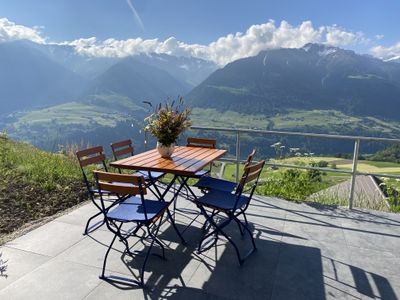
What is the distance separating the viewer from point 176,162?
3.13m

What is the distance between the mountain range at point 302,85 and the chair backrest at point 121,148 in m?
97.5

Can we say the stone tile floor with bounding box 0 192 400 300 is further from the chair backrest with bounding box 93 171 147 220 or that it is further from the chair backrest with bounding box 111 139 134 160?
the chair backrest with bounding box 111 139 134 160

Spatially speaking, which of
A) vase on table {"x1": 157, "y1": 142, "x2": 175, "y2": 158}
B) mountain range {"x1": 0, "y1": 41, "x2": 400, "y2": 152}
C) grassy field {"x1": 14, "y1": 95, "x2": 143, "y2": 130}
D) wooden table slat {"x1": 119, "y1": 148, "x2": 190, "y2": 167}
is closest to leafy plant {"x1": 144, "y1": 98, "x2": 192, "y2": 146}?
vase on table {"x1": 157, "y1": 142, "x2": 175, "y2": 158}

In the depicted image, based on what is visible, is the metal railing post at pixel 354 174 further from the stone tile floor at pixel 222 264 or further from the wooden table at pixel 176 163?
the wooden table at pixel 176 163

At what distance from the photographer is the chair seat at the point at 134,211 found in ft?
8.00

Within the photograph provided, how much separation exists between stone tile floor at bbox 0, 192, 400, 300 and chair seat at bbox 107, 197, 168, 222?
0.46 m

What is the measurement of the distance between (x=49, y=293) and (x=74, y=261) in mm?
449

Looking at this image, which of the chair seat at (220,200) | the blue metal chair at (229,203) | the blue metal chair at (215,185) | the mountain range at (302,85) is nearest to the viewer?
the blue metal chair at (229,203)

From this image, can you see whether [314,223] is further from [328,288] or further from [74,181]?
[74,181]

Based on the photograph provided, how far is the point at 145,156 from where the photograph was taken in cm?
346

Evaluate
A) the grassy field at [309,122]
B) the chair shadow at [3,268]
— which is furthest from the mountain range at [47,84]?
the chair shadow at [3,268]

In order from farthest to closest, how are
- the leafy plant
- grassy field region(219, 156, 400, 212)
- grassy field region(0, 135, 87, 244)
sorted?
1. grassy field region(219, 156, 400, 212)
2. grassy field region(0, 135, 87, 244)
3. the leafy plant

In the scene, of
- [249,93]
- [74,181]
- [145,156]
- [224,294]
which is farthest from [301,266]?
[249,93]

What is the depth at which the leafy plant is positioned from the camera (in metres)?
3.22
